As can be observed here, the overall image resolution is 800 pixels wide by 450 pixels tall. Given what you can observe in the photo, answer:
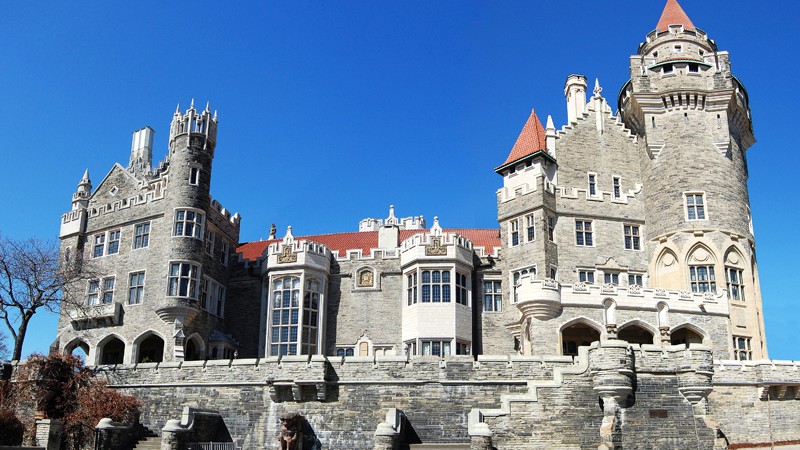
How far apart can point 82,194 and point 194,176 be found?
28.9 feet

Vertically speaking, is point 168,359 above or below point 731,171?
below

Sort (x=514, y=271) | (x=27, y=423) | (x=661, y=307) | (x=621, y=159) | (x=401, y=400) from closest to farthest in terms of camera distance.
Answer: (x=401, y=400), (x=27, y=423), (x=661, y=307), (x=514, y=271), (x=621, y=159)

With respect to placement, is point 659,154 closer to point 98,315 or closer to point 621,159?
point 621,159

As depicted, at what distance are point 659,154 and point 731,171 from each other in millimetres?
3550

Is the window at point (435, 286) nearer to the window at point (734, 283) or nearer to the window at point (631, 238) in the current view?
the window at point (631, 238)

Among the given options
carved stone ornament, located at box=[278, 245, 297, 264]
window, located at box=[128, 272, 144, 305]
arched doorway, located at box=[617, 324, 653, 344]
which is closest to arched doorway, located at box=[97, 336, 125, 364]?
window, located at box=[128, 272, 144, 305]

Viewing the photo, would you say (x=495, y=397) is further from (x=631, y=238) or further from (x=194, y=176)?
(x=194, y=176)

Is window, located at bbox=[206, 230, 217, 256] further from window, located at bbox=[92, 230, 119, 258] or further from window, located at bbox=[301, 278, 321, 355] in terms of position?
window, located at bbox=[301, 278, 321, 355]

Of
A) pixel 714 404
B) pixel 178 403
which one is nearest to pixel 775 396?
Result: pixel 714 404

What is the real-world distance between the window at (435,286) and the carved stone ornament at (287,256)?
6.74m

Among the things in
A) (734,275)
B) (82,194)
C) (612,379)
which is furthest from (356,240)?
(612,379)

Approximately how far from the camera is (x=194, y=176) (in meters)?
38.5

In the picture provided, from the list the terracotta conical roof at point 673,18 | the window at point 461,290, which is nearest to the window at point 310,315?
the window at point 461,290

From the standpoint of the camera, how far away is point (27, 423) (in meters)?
30.5
